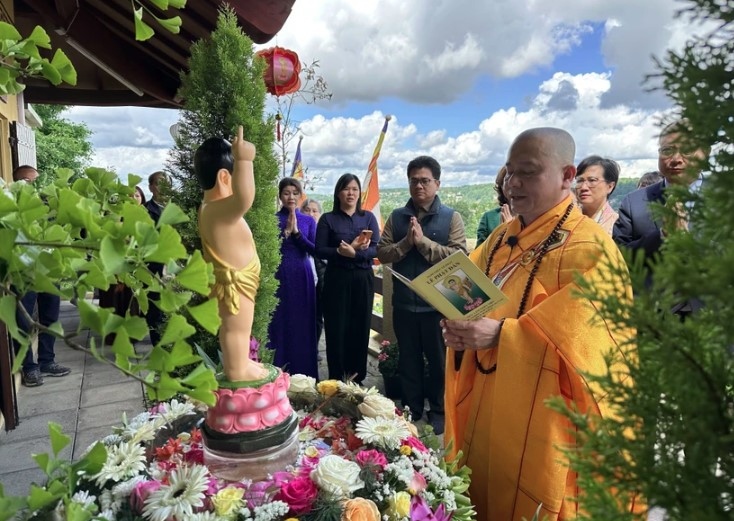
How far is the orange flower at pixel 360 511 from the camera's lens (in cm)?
138

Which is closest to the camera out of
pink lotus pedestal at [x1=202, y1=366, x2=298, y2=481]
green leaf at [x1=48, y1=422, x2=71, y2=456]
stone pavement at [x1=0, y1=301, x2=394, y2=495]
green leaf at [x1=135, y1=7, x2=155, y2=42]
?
green leaf at [x1=48, y1=422, x2=71, y2=456]

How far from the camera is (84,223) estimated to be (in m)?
0.57

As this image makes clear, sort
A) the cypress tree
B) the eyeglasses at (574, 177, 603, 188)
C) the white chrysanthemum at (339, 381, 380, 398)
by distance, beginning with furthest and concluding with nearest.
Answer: the eyeglasses at (574, 177, 603, 188) < the cypress tree < the white chrysanthemum at (339, 381, 380, 398)

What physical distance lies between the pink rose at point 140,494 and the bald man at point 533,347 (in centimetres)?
110

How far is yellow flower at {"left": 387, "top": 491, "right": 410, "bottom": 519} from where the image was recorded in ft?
4.85

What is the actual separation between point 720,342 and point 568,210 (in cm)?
155

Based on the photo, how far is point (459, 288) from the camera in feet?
5.91

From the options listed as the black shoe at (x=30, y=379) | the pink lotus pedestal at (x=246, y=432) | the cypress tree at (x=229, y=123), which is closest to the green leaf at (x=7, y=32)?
the pink lotus pedestal at (x=246, y=432)

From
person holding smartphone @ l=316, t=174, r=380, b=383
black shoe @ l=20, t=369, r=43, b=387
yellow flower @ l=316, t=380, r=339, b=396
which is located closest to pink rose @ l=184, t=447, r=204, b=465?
yellow flower @ l=316, t=380, r=339, b=396

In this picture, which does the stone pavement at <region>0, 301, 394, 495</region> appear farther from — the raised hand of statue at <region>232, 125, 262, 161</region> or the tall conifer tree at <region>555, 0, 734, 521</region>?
the tall conifer tree at <region>555, 0, 734, 521</region>

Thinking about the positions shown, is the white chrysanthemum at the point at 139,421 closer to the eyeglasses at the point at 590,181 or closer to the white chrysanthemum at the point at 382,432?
the white chrysanthemum at the point at 382,432

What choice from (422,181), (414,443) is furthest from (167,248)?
(422,181)

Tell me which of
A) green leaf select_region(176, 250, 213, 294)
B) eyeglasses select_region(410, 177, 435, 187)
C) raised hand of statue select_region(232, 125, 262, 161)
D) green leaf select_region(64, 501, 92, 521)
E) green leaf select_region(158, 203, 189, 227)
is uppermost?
raised hand of statue select_region(232, 125, 262, 161)

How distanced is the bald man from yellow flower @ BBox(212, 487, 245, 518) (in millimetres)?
874
